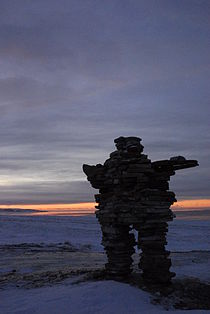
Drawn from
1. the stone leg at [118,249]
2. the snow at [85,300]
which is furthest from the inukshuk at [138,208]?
the snow at [85,300]

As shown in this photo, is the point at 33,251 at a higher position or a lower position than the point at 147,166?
lower

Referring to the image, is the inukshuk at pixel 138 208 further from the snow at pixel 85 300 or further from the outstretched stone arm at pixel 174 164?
the snow at pixel 85 300

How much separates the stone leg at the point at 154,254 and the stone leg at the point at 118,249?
0.98m

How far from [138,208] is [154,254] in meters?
2.04

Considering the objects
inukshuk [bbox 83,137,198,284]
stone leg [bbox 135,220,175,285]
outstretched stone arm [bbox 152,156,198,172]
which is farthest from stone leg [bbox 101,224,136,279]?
outstretched stone arm [bbox 152,156,198,172]

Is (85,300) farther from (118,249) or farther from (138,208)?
(138,208)

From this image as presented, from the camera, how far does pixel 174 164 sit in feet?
52.9

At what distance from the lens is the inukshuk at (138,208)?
51.8ft

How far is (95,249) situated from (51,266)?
1276 centimetres

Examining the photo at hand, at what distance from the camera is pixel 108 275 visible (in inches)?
668

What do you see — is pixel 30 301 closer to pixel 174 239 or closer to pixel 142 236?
pixel 142 236

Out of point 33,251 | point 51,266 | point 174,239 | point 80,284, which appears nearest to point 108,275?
point 80,284

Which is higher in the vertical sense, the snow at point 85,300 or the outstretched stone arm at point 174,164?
the outstretched stone arm at point 174,164

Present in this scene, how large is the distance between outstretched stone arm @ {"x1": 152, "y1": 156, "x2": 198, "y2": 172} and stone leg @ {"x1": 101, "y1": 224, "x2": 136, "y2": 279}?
3.07 meters
